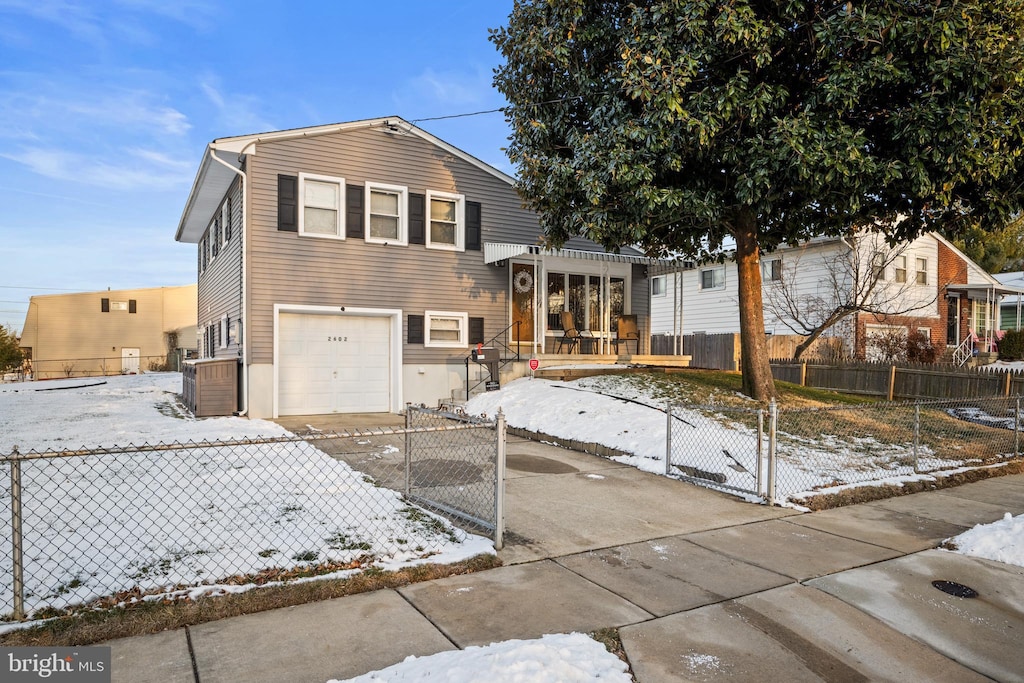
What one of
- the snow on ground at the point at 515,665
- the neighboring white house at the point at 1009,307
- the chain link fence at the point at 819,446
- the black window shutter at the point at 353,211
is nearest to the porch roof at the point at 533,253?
the black window shutter at the point at 353,211

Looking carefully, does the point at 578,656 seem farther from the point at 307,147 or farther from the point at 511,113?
the point at 307,147

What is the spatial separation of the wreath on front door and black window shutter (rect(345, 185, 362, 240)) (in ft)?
13.6

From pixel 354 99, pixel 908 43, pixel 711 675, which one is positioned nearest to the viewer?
pixel 711 675

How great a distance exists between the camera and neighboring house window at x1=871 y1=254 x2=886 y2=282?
19062 mm

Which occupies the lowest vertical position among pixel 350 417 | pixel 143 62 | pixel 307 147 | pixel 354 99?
pixel 350 417

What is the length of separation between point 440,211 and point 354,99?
35.1 feet

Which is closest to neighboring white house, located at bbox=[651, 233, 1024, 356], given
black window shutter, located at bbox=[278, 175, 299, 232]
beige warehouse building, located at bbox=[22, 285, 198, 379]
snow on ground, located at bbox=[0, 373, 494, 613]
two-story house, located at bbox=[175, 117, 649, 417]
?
two-story house, located at bbox=[175, 117, 649, 417]

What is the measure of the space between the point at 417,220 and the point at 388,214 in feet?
2.28

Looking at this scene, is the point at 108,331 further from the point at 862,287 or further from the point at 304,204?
the point at 862,287

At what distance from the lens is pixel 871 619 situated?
12.4 feet

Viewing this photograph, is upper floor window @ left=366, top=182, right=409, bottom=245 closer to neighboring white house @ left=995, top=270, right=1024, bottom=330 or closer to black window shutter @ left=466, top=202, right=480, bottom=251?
black window shutter @ left=466, top=202, right=480, bottom=251

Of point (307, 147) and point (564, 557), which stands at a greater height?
point (307, 147)

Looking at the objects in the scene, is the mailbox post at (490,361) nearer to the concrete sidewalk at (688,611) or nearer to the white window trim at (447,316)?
the white window trim at (447,316)

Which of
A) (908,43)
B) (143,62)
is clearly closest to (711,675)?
(908,43)
